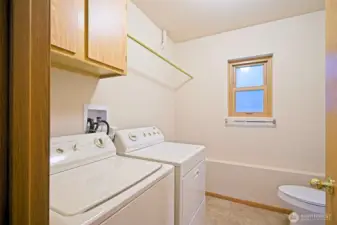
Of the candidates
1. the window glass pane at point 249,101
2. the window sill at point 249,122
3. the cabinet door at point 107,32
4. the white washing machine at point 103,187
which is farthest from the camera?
the window glass pane at point 249,101

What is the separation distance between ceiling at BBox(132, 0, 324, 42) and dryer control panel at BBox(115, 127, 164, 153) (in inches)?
57.0

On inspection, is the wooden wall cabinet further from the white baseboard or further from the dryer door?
the white baseboard

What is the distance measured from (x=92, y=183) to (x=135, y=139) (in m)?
0.85

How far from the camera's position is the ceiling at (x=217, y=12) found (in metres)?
2.08

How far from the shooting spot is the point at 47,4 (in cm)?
41

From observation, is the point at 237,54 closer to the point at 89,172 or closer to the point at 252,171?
the point at 252,171

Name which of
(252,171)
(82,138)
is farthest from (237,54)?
(82,138)

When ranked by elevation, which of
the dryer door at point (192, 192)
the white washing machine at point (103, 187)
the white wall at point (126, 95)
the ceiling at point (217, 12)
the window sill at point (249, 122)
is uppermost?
the ceiling at point (217, 12)

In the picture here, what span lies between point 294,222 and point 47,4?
2.41 metres

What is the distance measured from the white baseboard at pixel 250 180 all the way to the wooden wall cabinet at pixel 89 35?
82.7 inches

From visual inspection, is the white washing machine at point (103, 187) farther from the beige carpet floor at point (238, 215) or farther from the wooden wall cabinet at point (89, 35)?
the beige carpet floor at point (238, 215)

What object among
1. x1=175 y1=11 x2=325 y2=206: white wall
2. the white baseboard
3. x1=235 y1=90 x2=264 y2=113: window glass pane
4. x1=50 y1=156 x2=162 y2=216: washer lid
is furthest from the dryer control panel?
x1=235 y1=90 x2=264 y2=113: window glass pane

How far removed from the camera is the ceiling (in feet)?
6.81

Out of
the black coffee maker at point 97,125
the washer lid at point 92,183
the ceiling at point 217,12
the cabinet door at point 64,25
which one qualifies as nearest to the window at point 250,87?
the ceiling at point 217,12
